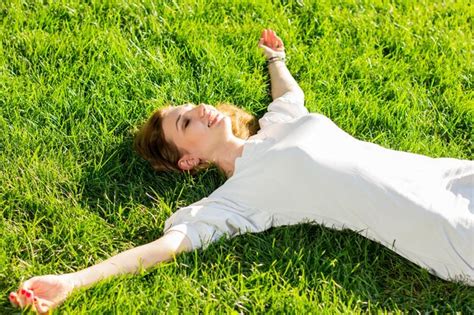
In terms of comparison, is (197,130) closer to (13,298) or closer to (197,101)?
(197,101)

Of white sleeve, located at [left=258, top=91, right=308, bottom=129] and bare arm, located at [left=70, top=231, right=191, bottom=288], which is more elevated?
white sleeve, located at [left=258, top=91, right=308, bottom=129]

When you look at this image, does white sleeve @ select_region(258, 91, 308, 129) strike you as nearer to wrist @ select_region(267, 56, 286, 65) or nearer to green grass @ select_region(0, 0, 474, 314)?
green grass @ select_region(0, 0, 474, 314)

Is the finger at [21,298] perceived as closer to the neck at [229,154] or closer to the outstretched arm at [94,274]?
the outstretched arm at [94,274]

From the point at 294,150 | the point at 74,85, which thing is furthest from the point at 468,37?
the point at 74,85

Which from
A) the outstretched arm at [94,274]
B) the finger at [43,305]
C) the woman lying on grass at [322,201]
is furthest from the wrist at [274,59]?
Result: the finger at [43,305]

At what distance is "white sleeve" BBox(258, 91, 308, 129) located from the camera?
426 centimetres

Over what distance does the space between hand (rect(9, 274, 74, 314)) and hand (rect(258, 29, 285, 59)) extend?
2.10m

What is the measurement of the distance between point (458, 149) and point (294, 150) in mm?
1214

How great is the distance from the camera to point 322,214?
371 cm

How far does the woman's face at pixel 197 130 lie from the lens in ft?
13.3

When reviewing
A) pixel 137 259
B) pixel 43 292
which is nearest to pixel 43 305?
pixel 43 292

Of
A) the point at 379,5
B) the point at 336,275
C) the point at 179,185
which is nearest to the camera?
the point at 336,275

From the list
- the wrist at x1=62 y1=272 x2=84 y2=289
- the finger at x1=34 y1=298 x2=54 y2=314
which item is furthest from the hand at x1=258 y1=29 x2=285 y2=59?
the finger at x1=34 y1=298 x2=54 y2=314

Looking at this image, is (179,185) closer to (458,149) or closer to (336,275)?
(336,275)
